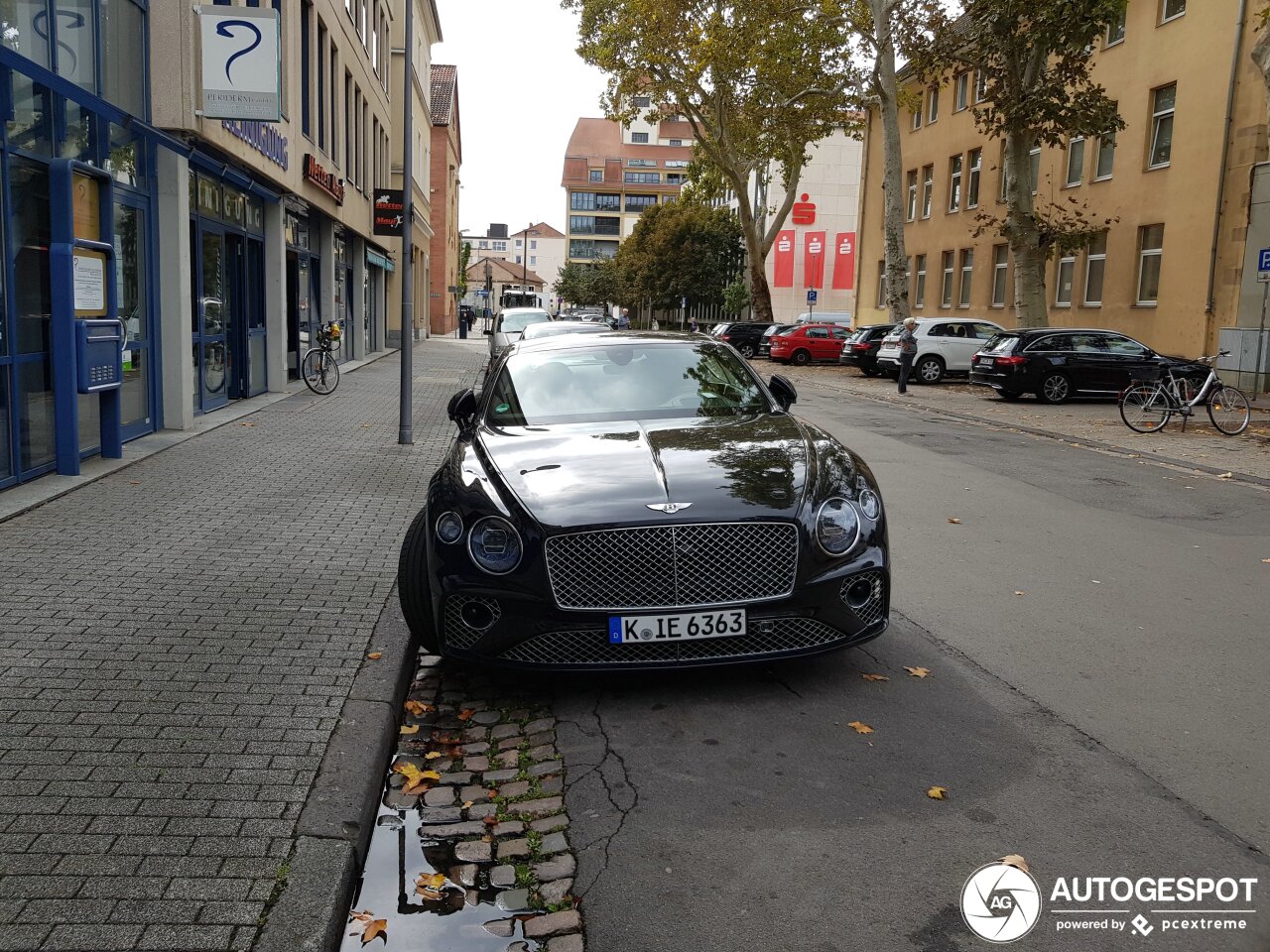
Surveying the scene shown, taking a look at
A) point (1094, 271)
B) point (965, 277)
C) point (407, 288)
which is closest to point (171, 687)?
point (407, 288)

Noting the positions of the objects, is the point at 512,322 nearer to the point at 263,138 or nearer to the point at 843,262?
the point at 263,138

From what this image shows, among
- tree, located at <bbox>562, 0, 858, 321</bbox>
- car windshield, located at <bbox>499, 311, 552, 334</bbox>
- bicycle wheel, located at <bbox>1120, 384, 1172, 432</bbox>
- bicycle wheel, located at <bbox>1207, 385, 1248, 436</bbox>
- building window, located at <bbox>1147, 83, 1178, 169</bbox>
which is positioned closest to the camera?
bicycle wheel, located at <bbox>1207, 385, 1248, 436</bbox>

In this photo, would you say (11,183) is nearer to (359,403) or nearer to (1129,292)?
(359,403)

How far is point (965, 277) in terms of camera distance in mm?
39594

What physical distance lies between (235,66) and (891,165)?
954 inches

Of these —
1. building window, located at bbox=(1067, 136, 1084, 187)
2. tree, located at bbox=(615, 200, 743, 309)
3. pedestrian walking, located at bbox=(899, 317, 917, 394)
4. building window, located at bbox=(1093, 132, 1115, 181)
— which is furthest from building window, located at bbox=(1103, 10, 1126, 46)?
tree, located at bbox=(615, 200, 743, 309)

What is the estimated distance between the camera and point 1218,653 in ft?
18.3

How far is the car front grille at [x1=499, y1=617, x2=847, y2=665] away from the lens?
15.0ft

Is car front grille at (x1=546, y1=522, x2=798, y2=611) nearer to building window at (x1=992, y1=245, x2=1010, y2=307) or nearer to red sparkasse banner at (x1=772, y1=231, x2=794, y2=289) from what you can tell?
building window at (x1=992, y1=245, x2=1010, y2=307)

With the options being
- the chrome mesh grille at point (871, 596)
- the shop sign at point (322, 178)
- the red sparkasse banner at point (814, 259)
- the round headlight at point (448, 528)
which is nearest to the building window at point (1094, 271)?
the shop sign at point (322, 178)

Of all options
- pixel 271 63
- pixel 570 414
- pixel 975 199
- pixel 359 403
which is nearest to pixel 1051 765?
pixel 570 414

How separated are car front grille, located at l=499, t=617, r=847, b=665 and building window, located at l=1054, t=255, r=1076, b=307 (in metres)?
30.5

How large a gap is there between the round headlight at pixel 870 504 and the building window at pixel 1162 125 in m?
26.9

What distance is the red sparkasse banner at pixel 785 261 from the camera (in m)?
70.4
